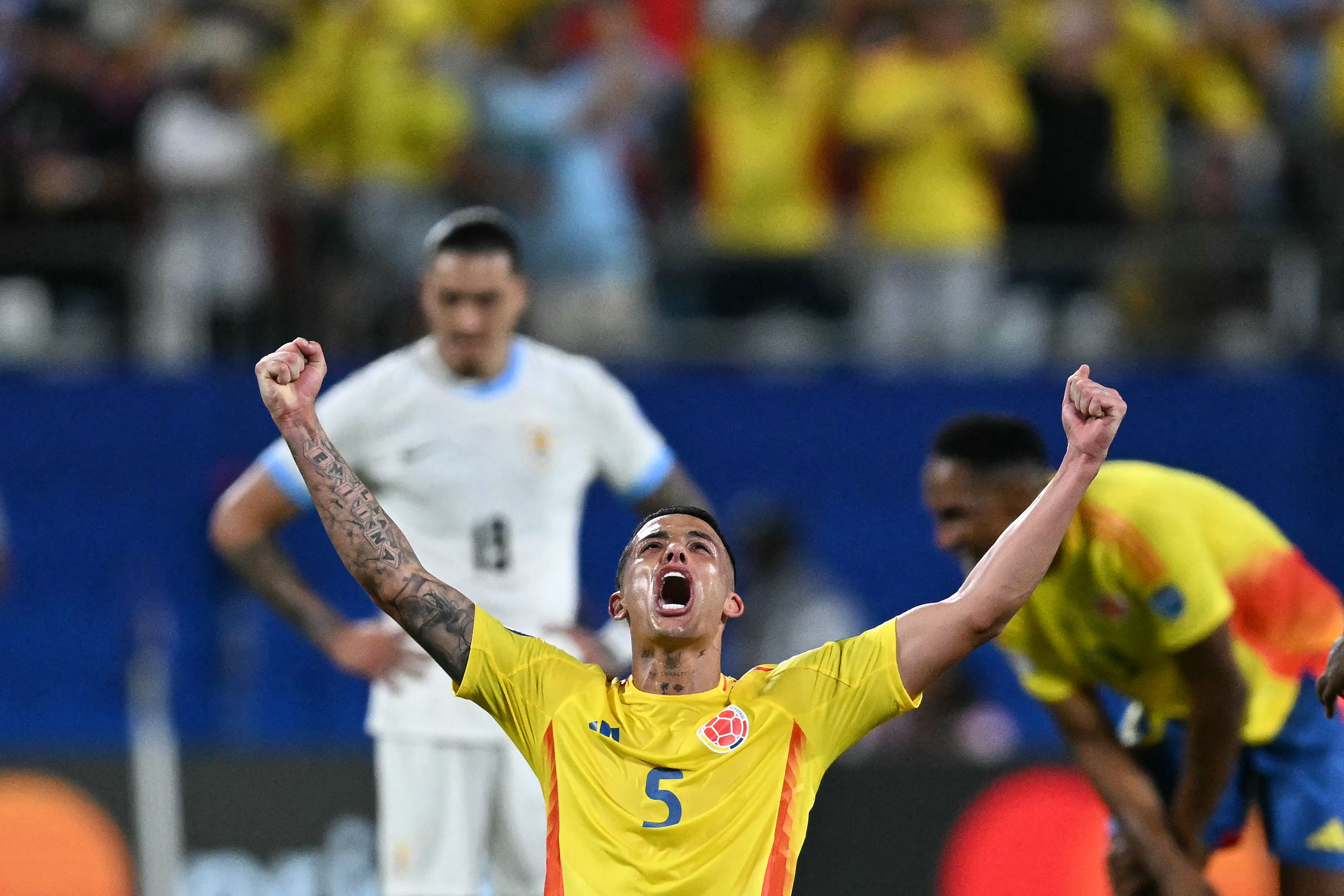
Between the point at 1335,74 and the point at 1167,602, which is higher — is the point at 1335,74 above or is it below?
above

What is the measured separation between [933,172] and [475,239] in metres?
5.00

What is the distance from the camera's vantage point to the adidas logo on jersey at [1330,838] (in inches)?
220

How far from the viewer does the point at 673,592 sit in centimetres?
451

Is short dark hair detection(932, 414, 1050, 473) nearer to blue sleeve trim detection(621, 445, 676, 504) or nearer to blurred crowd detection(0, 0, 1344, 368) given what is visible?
blue sleeve trim detection(621, 445, 676, 504)

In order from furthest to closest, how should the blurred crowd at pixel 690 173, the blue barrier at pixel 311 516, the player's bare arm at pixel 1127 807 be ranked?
the blue barrier at pixel 311 516 → the blurred crowd at pixel 690 173 → the player's bare arm at pixel 1127 807

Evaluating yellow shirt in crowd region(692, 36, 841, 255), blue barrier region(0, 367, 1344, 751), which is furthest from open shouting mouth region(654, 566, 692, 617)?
yellow shirt in crowd region(692, 36, 841, 255)

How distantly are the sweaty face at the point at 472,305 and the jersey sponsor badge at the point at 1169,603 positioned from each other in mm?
2209

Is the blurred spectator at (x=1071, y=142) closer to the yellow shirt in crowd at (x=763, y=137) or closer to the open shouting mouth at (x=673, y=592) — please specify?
the yellow shirt in crowd at (x=763, y=137)

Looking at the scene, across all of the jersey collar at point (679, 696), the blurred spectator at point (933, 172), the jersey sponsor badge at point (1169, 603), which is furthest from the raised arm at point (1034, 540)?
the blurred spectator at point (933, 172)

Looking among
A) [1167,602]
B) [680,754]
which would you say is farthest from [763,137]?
[680,754]

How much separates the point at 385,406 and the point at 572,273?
4203mm

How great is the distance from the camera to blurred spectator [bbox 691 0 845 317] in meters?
10.4

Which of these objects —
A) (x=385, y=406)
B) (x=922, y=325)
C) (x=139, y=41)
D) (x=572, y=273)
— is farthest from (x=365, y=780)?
(x=139, y=41)

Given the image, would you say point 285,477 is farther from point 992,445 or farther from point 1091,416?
point 1091,416
